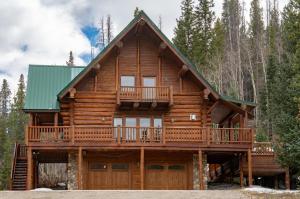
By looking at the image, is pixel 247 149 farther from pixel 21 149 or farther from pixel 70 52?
pixel 70 52

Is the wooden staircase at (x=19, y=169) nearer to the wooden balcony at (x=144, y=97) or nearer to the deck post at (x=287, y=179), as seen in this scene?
the wooden balcony at (x=144, y=97)

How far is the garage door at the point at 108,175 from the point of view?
103 ft

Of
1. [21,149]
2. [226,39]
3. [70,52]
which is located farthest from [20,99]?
[21,149]

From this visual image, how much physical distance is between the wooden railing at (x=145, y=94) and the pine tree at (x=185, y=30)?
3429 centimetres

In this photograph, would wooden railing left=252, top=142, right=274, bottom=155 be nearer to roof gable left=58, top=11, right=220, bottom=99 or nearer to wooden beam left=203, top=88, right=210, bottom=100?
roof gable left=58, top=11, right=220, bottom=99

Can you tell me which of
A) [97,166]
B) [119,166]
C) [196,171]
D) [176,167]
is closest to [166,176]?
[176,167]

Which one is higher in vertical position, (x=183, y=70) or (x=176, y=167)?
(x=183, y=70)

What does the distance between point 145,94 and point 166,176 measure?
5.08 meters

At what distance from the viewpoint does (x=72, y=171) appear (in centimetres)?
3131

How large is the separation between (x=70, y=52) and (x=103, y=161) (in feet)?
189

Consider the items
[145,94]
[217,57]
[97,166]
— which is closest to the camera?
[145,94]

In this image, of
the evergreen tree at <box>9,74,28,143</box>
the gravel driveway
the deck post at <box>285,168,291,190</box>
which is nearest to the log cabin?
the deck post at <box>285,168,291,190</box>

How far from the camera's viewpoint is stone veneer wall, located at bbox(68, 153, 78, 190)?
31.0 metres

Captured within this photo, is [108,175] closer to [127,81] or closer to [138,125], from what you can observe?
[138,125]
